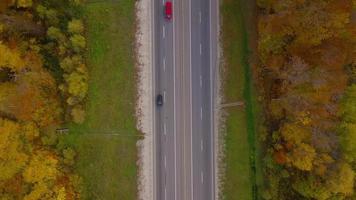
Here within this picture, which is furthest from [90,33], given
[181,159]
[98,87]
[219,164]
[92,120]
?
[219,164]

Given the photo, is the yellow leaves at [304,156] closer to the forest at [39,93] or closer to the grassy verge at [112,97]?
the grassy verge at [112,97]

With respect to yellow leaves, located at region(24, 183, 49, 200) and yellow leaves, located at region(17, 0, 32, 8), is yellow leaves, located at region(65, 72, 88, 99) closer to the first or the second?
yellow leaves, located at region(17, 0, 32, 8)

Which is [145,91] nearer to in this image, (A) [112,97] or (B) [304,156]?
(A) [112,97]

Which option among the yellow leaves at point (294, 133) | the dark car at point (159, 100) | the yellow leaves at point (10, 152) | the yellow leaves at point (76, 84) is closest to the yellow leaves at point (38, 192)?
the yellow leaves at point (10, 152)

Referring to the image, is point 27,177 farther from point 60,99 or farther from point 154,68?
point 154,68

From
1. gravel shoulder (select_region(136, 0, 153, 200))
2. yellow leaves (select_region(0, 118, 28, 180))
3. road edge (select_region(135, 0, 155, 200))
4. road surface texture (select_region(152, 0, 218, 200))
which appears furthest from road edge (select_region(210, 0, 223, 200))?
yellow leaves (select_region(0, 118, 28, 180))
